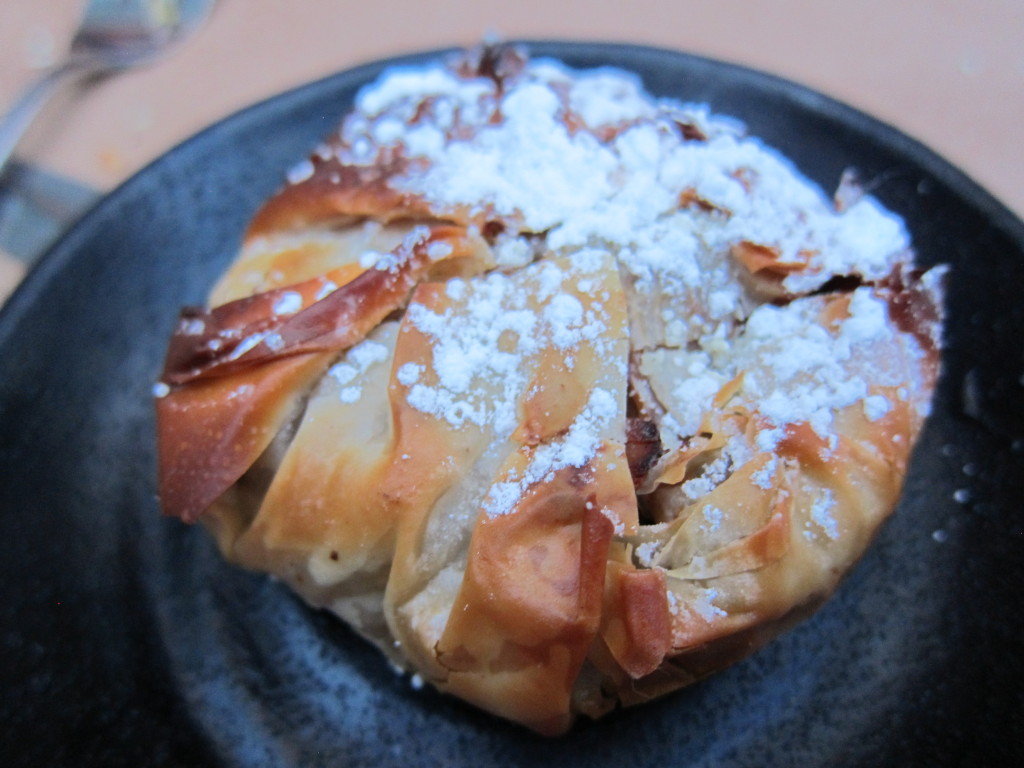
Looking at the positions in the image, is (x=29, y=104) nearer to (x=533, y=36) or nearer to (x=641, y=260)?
(x=533, y=36)

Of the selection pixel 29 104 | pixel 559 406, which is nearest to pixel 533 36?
pixel 29 104

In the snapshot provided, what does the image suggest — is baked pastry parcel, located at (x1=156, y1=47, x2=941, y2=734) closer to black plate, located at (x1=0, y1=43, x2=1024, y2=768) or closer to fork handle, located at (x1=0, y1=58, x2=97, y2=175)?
black plate, located at (x1=0, y1=43, x2=1024, y2=768)

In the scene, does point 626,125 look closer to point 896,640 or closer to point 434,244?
point 434,244

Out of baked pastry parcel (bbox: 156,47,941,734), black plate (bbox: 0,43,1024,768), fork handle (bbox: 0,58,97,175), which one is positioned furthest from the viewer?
fork handle (bbox: 0,58,97,175)

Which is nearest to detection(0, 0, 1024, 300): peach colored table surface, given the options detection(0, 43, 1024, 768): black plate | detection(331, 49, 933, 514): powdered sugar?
detection(0, 43, 1024, 768): black plate

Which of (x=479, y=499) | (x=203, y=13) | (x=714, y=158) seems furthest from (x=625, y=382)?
(x=203, y=13)
